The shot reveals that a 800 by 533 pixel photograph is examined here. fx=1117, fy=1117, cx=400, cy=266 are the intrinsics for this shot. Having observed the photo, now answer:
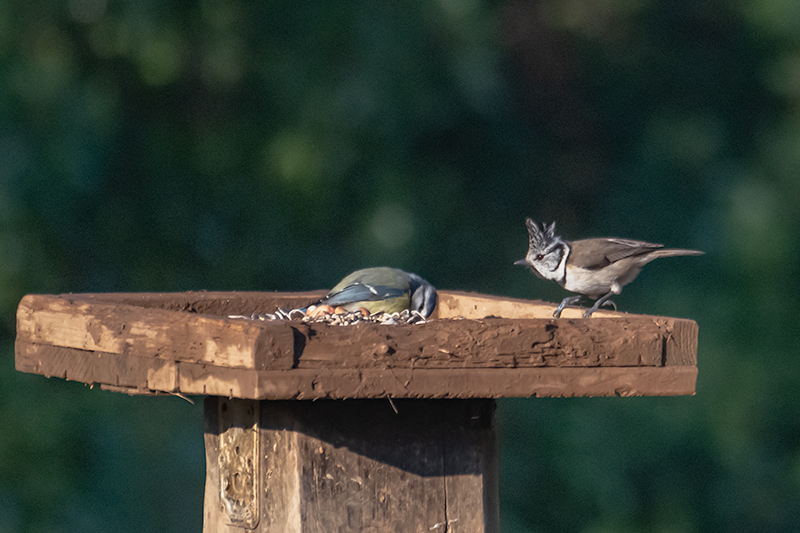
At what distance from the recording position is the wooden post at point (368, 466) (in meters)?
1.92

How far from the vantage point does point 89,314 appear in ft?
6.79

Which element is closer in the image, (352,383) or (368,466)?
(352,383)

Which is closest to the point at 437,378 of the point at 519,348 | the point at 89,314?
the point at 519,348

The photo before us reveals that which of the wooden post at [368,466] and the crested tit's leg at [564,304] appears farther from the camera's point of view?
the crested tit's leg at [564,304]

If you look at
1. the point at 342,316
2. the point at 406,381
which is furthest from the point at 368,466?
the point at 342,316

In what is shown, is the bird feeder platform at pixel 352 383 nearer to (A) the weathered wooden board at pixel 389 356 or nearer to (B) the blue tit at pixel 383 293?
(A) the weathered wooden board at pixel 389 356

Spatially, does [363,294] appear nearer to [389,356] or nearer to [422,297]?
[422,297]

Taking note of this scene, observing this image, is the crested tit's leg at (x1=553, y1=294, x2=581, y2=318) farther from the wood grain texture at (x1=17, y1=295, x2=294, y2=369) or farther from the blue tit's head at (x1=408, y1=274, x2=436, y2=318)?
the wood grain texture at (x1=17, y1=295, x2=294, y2=369)

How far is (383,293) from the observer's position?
2514mm

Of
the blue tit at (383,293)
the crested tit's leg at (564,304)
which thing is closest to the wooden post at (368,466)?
the crested tit's leg at (564,304)

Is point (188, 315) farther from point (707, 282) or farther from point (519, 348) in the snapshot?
point (707, 282)

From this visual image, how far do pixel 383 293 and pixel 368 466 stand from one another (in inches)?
25.3

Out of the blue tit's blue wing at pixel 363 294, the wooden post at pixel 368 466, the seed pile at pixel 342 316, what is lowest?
the wooden post at pixel 368 466

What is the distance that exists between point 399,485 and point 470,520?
0.15 meters
